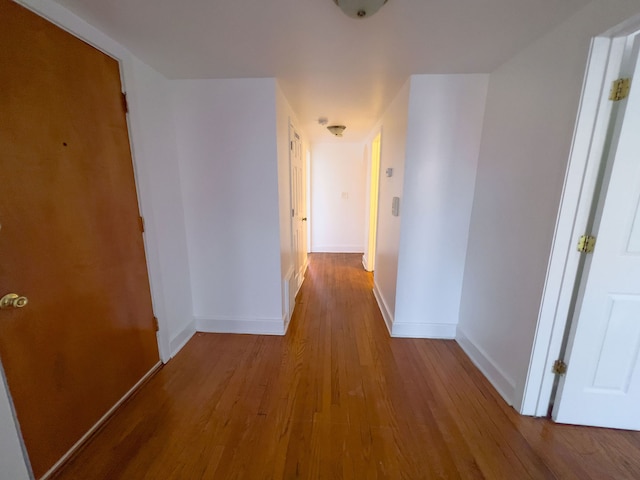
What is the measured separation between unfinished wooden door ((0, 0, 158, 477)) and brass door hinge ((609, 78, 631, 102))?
2.73 metres

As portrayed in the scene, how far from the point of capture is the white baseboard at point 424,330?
2.34 metres

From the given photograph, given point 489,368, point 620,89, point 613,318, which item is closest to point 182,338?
point 489,368

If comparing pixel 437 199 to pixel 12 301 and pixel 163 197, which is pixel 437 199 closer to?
pixel 163 197

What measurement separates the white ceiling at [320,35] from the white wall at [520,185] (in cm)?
16

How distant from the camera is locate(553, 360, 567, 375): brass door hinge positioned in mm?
1433

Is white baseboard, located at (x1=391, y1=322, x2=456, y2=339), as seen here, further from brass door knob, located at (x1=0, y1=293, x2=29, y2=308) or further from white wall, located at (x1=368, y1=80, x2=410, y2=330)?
brass door knob, located at (x1=0, y1=293, x2=29, y2=308)

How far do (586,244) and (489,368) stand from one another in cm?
111

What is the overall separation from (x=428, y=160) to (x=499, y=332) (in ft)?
4.72

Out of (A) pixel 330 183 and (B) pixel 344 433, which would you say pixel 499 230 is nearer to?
(B) pixel 344 433

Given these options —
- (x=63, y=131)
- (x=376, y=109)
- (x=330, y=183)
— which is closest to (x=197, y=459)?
(x=63, y=131)

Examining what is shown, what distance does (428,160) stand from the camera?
6.81 ft

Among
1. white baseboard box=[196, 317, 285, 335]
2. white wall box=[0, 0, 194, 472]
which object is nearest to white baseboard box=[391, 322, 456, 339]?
white baseboard box=[196, 317, 285, 335]

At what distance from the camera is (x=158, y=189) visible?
6.28 ft

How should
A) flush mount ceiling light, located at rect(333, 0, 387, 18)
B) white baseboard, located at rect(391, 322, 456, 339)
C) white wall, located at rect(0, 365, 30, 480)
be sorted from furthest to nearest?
white baseboard, located at rect(391, 322, 456, 339), flush mount ceiling light, located at rect(333, 0, 387, 18), white wall, located at rect(0, 365, 30, 480)
